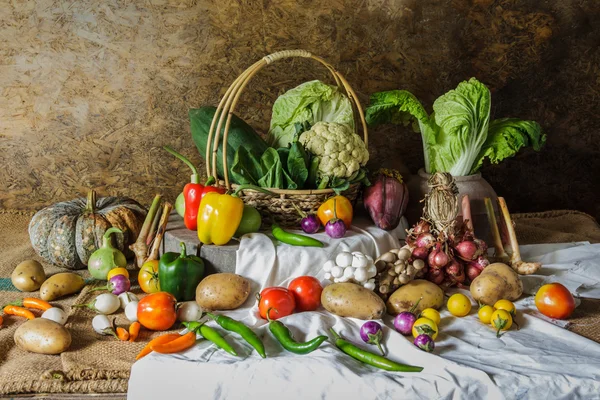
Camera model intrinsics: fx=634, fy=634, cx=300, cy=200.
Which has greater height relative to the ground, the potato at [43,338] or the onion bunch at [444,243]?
the onion bunch at [444,243]

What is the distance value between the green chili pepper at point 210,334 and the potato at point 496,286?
3.96 feet

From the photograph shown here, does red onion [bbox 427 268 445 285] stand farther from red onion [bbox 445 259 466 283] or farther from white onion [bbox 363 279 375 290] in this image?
white onion [bbox 363 279 375 290]

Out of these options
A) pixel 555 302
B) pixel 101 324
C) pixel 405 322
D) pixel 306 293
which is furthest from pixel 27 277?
pixel 555 302

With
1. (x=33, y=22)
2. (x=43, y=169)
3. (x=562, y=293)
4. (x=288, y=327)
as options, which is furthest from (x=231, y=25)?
(x=562, y=293)

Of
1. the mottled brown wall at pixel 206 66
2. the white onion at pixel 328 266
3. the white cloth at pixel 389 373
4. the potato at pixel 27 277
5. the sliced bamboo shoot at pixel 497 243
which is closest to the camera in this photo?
the white cloth at pixel 389 373

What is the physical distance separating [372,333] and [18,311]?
1700 mm

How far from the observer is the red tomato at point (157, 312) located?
9.14 ft

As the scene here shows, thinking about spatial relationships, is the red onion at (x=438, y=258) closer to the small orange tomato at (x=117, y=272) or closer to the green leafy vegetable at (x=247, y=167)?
the green leafy vegetable at (x=247, y=167)

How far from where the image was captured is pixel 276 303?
2.81m

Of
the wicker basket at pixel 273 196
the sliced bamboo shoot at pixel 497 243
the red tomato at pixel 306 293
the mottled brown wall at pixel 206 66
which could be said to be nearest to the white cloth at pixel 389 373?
the red tomato at pixel 306 293

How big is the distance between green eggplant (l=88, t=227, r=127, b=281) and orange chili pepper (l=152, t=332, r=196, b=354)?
3.28 feet

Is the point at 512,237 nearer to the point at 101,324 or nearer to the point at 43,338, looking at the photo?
the point at 101,324

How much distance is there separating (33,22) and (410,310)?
3141 mm

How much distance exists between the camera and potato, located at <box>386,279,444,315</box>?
2.88m
